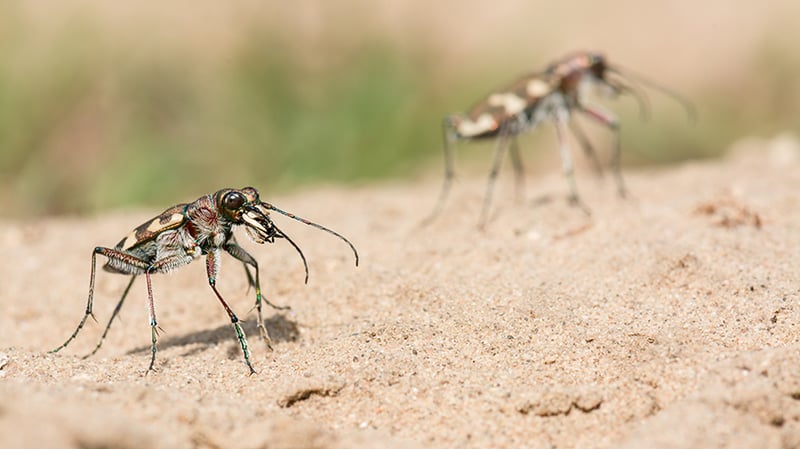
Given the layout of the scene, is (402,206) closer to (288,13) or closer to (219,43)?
(288,13)

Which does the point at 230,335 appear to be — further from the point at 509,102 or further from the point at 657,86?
the point at 657,86

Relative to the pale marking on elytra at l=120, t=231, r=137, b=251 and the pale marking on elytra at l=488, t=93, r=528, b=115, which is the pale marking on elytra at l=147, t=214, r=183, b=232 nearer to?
the pale marking on elytra at l=120, t=231, r=137, b=251

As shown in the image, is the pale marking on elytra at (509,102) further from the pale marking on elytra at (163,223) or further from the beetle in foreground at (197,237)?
the pale marking on elytra at (163,223)

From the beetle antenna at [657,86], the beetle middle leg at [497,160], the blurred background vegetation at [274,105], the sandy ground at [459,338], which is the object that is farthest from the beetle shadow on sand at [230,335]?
the blurred background vegetation at [274,105]

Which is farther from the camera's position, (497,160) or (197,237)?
(497,160)

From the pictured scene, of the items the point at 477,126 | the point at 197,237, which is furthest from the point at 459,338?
the point at 477,126

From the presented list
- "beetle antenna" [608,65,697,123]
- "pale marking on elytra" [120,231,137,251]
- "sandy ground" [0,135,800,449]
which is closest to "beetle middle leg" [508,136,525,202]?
"sandy ground" [0,135,800,449]
